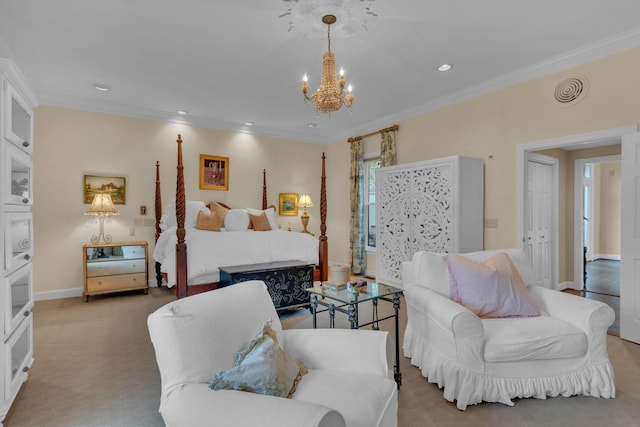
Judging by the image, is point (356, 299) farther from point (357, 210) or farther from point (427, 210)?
point (357, 210)

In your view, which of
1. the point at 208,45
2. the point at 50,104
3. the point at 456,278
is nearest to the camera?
the point at 456,278

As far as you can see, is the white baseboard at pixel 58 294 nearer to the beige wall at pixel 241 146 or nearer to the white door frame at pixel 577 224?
the beige wall at pixel 241 146

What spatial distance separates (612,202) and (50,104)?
11.5 meters

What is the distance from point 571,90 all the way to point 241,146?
16.2 ft

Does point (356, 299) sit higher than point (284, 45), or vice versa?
point (284, 45)

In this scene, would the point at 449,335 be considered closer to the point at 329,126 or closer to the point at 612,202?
the point at 329,126

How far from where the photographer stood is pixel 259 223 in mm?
5113

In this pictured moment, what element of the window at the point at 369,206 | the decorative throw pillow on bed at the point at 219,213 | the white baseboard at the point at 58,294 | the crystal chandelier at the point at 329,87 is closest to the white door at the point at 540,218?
the window at the point at 369,206

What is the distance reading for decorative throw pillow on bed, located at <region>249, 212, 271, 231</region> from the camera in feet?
16.7

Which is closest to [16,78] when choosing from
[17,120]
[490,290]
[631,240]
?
[17,120]

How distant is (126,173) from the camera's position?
5.13 meters

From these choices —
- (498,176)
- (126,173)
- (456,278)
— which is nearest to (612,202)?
(498,176)

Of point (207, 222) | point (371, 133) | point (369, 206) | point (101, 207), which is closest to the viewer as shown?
point (101, 207)

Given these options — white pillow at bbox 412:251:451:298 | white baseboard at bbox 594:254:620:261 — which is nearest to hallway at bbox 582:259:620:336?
white baseboard at bbox 594:254:620:261
